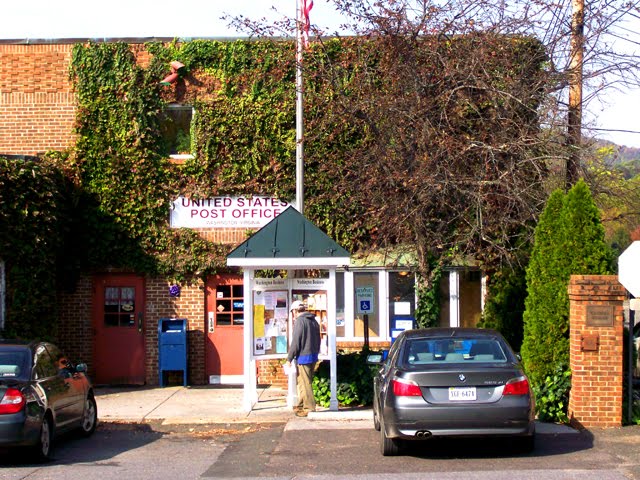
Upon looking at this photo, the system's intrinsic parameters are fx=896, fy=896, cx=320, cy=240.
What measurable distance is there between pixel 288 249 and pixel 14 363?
4801mm

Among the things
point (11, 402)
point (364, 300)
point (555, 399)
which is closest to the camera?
point (11, 402)

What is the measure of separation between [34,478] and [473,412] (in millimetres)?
4893

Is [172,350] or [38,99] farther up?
[38,99]

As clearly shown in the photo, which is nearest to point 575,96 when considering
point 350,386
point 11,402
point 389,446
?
point 350,386

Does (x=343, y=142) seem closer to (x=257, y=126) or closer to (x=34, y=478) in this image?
(x=257, y=126)

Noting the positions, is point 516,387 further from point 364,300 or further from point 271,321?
point 364,300

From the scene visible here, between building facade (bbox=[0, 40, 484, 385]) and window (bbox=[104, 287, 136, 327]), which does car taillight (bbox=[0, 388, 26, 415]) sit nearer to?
building facade (bbox=[0, 40, 484, 385])

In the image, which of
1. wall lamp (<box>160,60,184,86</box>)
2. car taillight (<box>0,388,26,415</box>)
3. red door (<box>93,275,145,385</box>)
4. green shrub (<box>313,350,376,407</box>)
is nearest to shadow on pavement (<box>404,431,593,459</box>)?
green shrub (<box>313,350,376,407</box>)

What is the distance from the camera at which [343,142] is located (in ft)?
60.0

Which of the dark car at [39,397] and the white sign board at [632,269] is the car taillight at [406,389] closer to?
the white sign board at [632,269]

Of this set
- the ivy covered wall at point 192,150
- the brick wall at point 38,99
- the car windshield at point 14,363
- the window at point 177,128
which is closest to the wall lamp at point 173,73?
the ivy covered wall at point 192,150

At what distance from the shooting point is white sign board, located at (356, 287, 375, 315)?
722 inches

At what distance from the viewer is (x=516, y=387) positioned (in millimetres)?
10125

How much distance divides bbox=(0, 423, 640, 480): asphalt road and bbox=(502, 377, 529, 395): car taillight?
31.8 inches
